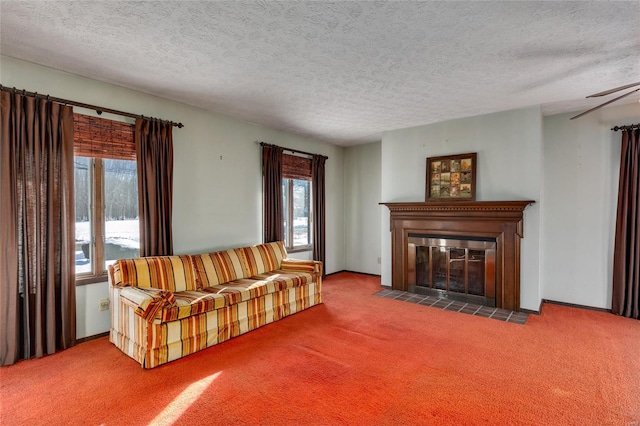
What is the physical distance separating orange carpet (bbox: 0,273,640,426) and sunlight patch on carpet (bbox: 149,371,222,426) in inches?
0.4

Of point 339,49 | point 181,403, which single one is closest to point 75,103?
point 339,49

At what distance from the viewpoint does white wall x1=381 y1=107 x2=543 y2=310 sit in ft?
13.5

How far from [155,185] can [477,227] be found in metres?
4.20

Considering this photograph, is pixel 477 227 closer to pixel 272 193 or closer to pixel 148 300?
pixel 272 193

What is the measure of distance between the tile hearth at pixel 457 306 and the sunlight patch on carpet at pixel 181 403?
305cm

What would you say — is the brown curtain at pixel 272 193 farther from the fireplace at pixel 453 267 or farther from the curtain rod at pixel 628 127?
the curtain rod at pixel 628 127

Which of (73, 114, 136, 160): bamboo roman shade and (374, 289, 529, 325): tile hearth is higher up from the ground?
(73, 114, 136, 160): bamboo roman shade

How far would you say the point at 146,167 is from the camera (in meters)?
3.60

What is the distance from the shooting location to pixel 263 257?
4.56m

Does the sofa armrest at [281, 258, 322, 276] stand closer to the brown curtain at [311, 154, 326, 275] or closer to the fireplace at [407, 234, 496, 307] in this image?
the brown curtain at [311, 154, 326, 275]

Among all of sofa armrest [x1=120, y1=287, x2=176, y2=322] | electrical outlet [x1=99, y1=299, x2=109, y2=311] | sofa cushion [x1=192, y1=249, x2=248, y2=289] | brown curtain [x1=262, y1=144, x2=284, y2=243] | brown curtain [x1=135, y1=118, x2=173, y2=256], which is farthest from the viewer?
brown curtain [x1=262, y1=144, x2=284, y2=243]

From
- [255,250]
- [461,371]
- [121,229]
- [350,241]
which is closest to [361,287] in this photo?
[350,241]

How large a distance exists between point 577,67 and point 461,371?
2.96 m

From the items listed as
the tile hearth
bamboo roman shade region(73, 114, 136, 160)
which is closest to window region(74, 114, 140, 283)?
bamboo roman shade region(73, 114, 136, 160)
